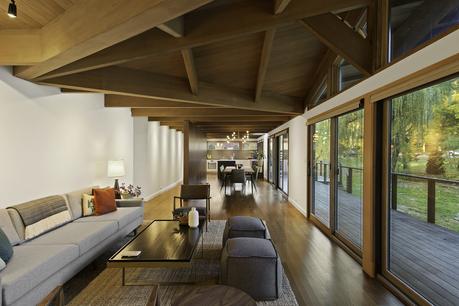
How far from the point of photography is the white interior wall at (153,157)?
6941 millimetres

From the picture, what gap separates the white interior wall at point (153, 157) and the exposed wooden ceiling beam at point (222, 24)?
4574 millimetres

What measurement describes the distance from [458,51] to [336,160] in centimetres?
241

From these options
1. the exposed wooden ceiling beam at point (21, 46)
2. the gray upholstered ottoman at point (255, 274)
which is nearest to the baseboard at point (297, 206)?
the gray upholstered ottoman at point (255, 274)

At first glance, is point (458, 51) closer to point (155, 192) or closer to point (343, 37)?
point (343, 37)

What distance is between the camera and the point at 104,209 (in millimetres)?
3861

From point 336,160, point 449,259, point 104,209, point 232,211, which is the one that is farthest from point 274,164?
point 449,259

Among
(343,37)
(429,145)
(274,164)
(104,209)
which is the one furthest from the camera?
(274,164)

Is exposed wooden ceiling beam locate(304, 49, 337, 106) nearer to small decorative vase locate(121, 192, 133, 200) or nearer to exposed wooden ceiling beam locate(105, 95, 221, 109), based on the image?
exposed wooden ceiling beam locate(105, 95, 221, 109)

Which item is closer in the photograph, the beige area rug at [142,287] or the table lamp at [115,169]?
the beige area rug at [142,287]

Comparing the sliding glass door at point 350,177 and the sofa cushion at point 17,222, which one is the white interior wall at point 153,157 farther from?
the sliding glass door at point 350,177

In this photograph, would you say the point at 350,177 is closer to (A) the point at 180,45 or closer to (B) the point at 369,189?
(B) the point at 369,189

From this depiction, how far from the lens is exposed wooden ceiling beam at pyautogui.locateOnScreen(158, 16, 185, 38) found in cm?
219

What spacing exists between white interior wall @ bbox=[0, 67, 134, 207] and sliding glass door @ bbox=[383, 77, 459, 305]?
4151 mm

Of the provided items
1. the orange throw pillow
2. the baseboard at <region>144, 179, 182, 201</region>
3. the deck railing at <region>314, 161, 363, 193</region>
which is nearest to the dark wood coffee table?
the orange throw pillow
